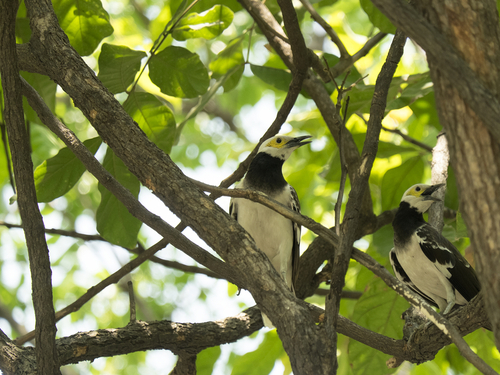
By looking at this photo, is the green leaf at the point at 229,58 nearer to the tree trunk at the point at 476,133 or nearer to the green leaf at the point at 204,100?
the green leaf at the point at 204,100

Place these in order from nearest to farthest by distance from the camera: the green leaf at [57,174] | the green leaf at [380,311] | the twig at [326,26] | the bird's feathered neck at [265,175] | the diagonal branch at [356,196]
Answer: the diagonal branch at [356,196] < the green leaf at [57,174] < the green leaf at [380,311] < the twig at [326,26] < the bird's feathered neck at [265,175]

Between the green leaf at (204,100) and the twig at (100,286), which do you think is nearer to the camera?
the twig at (100,286)

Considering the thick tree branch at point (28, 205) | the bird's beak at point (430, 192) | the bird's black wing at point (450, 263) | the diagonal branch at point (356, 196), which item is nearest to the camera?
the diagonal branch at point (356, 196)

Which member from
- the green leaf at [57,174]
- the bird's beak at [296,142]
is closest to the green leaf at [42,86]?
the green leaf at [57,174]

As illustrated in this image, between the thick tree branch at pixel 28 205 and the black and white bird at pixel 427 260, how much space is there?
2453 millimetres

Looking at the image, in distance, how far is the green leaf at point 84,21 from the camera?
10.5ft

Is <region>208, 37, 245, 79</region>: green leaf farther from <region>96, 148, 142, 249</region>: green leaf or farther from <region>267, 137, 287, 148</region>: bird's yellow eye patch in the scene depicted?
<region>96, 148, 142, 249</region>: green leaf

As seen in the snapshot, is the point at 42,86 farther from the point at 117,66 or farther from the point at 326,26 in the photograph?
the point at 326,26

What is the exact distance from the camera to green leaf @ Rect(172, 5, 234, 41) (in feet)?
10.9

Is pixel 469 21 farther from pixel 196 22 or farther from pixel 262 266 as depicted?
pixel 196 22

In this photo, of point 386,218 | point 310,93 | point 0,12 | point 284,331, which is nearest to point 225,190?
point 284,331

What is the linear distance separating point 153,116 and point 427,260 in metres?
2.23

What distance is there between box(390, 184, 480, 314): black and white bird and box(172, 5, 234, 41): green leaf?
1.96m

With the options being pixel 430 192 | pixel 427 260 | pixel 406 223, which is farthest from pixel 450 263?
pixel 430 192
